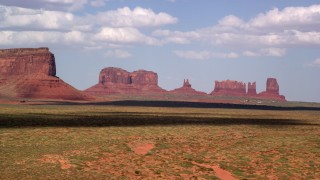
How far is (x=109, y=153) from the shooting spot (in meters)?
34.7

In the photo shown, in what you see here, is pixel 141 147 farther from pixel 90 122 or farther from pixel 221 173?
pixel 90 122

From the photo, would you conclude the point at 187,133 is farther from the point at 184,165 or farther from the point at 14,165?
the point at 14,165

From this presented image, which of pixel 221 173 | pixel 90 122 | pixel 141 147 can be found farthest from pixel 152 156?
pixel 90 122

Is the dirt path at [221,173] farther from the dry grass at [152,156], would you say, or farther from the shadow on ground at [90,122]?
the shadow on ground at [90,122]

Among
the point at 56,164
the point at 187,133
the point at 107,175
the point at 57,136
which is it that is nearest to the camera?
the point at 107,175

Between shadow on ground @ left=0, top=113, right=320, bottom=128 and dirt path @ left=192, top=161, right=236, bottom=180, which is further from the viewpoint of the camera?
shadow on ground @ left=0, top=113, right=320, bottom=128

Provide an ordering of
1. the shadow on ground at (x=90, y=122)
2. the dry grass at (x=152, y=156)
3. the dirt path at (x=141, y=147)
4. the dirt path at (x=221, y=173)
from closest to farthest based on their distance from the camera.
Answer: the dirt path at (x=221, y=173) → the dry grass at (x=152, y=156) → the dirt path at (x=141, y=147) → the shadow on ground at (x=90, y=122)

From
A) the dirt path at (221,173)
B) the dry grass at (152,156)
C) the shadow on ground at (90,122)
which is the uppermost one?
the shadow on ground at (90,122)

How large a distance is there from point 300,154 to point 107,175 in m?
16.2

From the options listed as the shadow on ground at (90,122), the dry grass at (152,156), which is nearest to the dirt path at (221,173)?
the dry grass at (152,156)

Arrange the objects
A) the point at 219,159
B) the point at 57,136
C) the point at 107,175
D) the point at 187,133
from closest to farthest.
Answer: the point at 107,175 → the point at 219,159 → the point at 57,136 → the point at 187,133

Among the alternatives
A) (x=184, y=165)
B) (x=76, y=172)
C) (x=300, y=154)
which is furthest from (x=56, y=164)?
(x=300, y=154)

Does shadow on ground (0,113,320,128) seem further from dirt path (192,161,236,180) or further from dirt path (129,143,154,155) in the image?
dirt path (192,161,236,180)

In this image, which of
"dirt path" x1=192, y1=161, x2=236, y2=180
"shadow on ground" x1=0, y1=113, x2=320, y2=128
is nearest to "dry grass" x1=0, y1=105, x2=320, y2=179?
"dirt path" x1=192, y1=161, x2=236, y2=180
